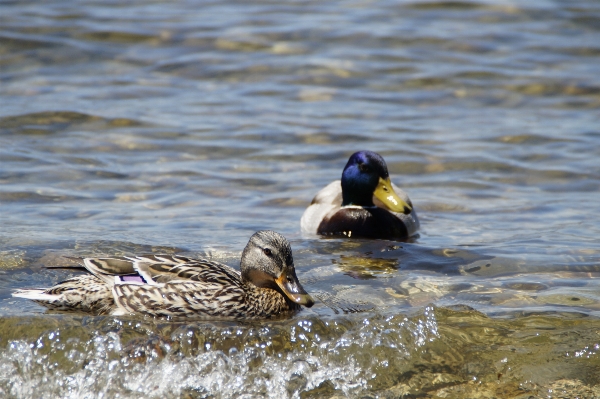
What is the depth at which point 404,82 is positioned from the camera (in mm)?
13281

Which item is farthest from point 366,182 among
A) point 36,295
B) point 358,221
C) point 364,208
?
point 36,295

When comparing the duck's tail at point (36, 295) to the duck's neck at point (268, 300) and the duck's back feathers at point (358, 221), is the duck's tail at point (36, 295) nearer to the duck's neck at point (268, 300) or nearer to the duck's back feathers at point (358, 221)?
the duck's neck at point (268, 300)

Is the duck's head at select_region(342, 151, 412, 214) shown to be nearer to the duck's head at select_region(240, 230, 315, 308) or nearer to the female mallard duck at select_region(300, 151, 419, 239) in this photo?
the female mallard duck at select_region(300, 151, 419, 239)

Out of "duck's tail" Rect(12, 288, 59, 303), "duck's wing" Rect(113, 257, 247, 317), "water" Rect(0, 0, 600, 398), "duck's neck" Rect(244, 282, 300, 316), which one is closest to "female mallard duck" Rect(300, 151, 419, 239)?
"water" Rect(0, 0, 600, 398)

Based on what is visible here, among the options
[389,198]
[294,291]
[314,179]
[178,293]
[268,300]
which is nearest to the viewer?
[178,293]

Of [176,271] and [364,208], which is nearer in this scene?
[176,271]

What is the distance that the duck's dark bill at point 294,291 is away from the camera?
5379 mm

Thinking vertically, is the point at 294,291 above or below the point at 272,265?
below

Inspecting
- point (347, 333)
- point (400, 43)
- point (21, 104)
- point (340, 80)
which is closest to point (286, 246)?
point (347, 333)

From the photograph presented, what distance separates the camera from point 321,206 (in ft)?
28.9

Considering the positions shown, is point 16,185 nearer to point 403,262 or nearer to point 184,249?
point 184,249

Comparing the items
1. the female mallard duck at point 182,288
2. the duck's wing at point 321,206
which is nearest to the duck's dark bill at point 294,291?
the female mallard duck at point 182,288

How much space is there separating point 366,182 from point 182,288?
381 cm

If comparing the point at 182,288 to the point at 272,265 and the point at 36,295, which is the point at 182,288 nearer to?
the point at 272,265
